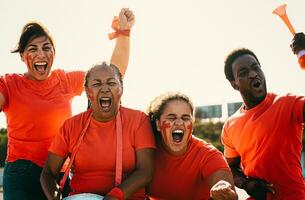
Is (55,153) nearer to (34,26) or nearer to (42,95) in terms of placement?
(42,95)

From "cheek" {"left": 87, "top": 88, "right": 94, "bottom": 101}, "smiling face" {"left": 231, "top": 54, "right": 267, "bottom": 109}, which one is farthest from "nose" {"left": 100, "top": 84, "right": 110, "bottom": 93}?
"smiling face" {"left": 231, "top": 54, "right": 267, "bottom": 109}

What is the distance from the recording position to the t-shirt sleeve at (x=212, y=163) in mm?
4391

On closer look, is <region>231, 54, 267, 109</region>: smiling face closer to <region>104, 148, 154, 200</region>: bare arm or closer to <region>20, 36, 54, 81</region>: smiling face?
Answer: <region>104, 148, 154, 200</region>: bare arm

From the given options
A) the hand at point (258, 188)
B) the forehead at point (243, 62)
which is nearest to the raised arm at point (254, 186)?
the hand at point (258, 188)

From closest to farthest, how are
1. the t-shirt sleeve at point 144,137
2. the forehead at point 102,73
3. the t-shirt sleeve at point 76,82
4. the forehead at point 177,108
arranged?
the t-shirt sleeve at point 144,137 → the forehead at point 102,73 → the forehead at point 177,108 → the t-shirt sleeve at point 76,82

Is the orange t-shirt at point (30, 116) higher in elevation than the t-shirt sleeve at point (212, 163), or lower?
higher

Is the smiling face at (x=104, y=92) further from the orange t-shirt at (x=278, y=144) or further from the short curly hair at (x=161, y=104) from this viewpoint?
the orange t-shirt at (x=278, y=144)

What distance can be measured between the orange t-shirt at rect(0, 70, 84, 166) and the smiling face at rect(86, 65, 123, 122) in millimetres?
611

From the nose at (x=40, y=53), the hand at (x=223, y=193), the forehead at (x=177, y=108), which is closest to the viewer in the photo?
the hand at (x=223, y=193)

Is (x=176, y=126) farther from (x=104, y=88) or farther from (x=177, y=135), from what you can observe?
(x=104, y=88)

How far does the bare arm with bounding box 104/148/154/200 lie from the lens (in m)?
4.23

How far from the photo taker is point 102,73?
4582mm

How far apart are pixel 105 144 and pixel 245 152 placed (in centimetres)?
167

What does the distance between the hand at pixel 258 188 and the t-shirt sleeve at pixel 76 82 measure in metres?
2.14
